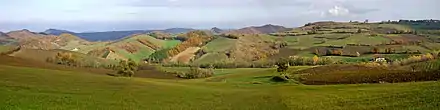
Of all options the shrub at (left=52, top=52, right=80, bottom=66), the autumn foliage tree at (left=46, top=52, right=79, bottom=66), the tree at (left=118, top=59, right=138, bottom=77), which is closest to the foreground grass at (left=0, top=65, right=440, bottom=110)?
the tree at (left=118, top=59, right=138, bottom=77)

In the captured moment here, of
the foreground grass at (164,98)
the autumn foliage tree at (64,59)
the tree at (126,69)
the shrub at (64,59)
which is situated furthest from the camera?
the autumn foliage tree at (64,59)

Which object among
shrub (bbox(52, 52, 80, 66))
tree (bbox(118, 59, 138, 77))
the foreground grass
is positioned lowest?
the foreground grass

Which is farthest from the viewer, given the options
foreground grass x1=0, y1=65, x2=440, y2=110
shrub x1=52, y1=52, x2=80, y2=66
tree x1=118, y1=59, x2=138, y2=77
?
shrub x1=52, y1=52, x2=80, y2=66

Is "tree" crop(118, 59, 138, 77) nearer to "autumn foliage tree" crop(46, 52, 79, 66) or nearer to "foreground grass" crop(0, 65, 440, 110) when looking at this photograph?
"autumn foliage tree" crop(46, 52, 79, 66)

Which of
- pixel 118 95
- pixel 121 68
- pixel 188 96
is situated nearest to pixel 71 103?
pixel 118 95

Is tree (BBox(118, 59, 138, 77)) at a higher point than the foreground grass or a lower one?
higher

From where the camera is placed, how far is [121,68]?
119 metres

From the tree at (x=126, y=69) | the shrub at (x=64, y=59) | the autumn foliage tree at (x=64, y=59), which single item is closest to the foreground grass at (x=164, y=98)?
the tree at (x=126, y=69)

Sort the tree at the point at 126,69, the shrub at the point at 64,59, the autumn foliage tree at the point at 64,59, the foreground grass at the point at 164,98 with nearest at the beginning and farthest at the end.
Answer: the foreground grass at the point at 164,98, the tree at the point at 126,69, the shrub at the point at 64,59, the autumn foliage tree at the point at 64,59

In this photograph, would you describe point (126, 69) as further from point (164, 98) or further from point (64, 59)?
point (164, 98)

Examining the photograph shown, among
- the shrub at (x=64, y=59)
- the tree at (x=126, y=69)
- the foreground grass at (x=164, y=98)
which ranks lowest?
the foreground grass at (x=164, y=98)

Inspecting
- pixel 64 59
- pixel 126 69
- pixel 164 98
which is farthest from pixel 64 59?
pixel 164 98

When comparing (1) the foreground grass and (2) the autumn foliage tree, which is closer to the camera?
(1) the foreground grass

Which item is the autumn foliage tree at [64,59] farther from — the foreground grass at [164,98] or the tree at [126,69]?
the foreground grass at [164,98]
